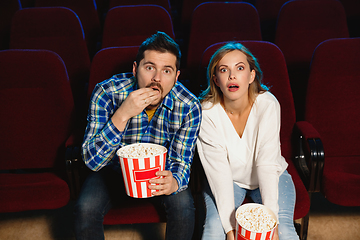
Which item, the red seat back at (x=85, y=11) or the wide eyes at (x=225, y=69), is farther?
the red seat back at (x=85, y=11)

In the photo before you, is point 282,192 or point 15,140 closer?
point 282,192

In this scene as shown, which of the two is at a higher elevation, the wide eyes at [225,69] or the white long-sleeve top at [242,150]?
the wide eyes at [225,69]

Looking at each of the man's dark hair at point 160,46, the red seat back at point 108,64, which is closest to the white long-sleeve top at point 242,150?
the man's dark hair at point 160,46

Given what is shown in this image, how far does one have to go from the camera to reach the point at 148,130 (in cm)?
105

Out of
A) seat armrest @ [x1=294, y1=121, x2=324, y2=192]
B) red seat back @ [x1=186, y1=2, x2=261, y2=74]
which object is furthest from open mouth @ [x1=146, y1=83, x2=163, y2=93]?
red seat back @ [x1=186, y1=2, x2=261, y2=74]

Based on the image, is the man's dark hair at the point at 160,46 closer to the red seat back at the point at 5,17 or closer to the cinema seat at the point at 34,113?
the cinema seat at the point at 34,113

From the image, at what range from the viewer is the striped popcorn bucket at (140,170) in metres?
0.77

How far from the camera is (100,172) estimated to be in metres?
1.04

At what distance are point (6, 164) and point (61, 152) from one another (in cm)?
23

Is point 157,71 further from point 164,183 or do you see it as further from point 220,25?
point 220,25

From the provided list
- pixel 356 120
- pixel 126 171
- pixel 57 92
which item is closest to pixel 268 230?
pixel 126 171

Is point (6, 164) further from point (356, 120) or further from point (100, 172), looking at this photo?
point (356, 120)

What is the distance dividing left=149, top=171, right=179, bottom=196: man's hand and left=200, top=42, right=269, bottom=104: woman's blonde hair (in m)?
0.32

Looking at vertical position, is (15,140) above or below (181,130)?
below
